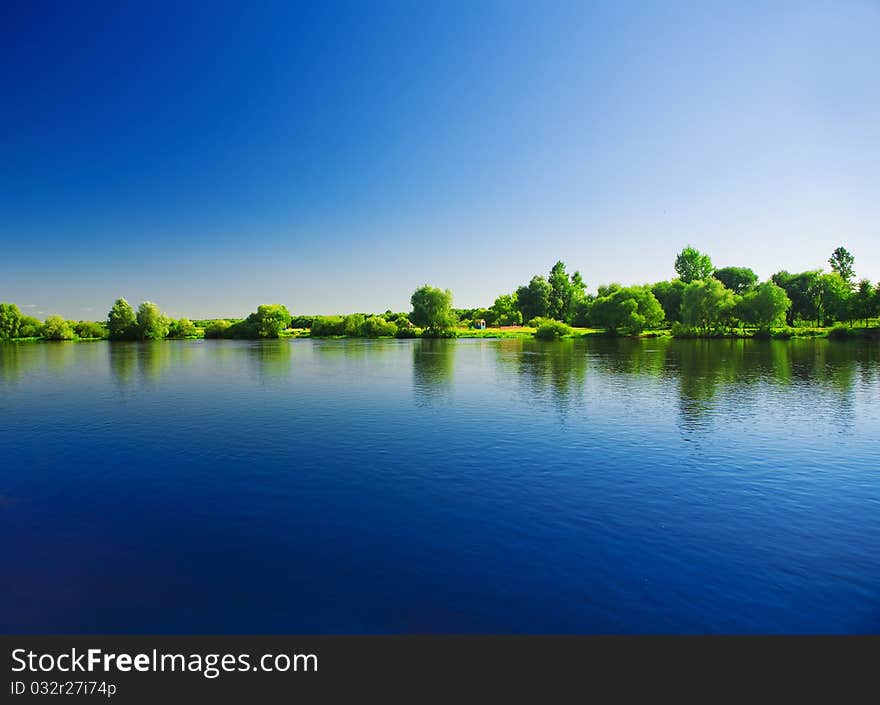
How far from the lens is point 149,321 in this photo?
151 m

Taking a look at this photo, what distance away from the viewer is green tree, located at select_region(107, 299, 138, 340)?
492 feet

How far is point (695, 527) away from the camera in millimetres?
15273

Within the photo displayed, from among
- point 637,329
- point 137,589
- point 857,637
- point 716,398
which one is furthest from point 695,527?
point 637,329

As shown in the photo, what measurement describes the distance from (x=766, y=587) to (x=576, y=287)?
17739cm

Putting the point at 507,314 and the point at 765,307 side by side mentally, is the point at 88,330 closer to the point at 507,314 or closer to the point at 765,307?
the point at 507,314

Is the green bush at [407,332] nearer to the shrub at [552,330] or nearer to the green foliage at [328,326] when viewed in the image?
the green foliage at [328,326]

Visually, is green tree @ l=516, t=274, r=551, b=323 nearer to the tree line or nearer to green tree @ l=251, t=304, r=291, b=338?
the tree line

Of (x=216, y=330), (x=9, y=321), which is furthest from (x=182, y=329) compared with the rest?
(x=9, y=321)

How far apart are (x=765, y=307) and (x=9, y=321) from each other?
211 m

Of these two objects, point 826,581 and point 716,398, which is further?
point 716,398

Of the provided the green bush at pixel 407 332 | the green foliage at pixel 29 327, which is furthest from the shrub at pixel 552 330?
the green foliage at pixel 29 327

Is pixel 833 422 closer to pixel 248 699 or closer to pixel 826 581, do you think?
pixel 826 581

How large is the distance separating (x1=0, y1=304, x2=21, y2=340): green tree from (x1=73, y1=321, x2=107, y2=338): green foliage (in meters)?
15.0

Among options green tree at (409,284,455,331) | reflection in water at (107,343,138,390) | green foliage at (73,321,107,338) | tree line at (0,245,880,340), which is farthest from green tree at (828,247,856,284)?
green foliage at (73,321,107,338)
